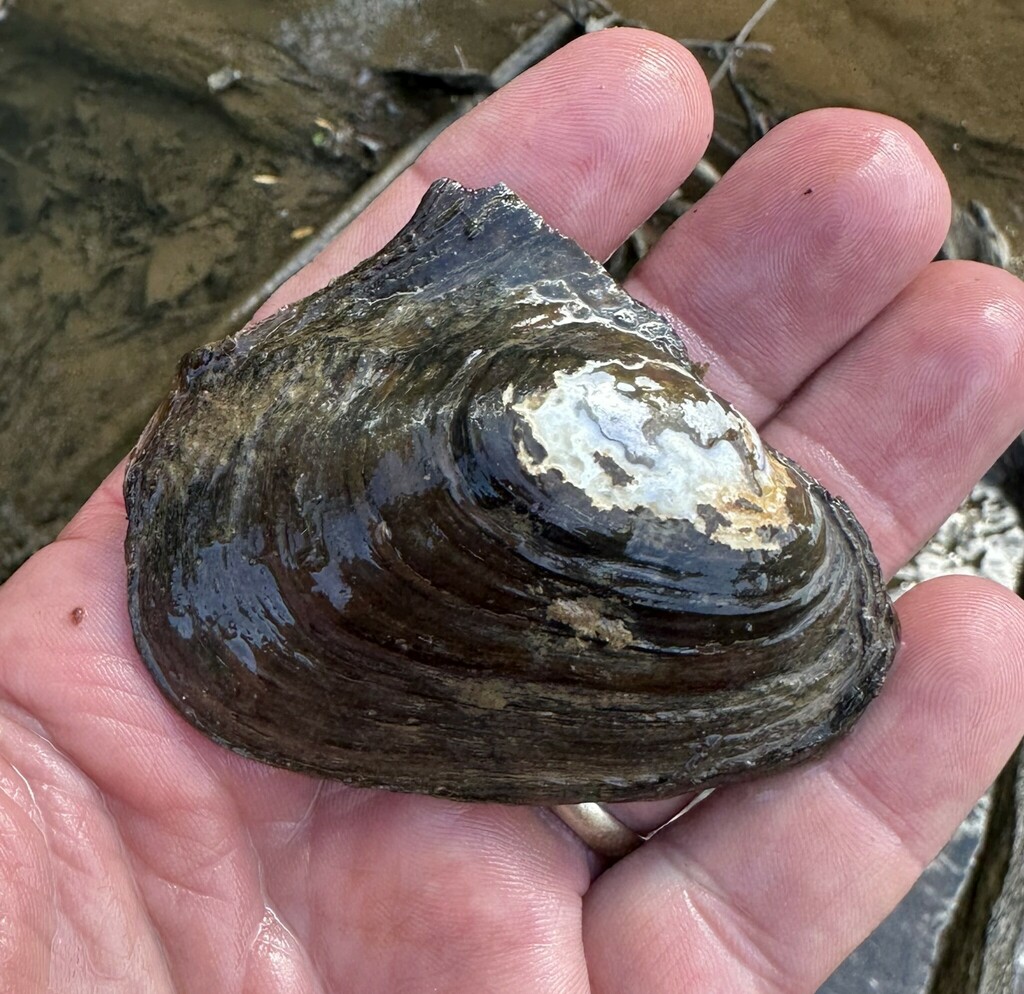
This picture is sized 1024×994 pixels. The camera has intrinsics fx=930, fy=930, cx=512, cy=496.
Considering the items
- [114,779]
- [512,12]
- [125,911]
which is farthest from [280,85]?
[125,911]

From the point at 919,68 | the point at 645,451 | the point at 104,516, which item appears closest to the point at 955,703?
the point at 645,451

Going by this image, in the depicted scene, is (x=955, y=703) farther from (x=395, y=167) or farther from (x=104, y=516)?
(x=395, y=167)

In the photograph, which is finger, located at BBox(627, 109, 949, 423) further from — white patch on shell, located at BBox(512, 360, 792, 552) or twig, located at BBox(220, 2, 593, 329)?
twig, located at BBox(220, 2, 593, 329)

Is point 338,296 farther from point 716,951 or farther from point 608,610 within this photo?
point 716,951

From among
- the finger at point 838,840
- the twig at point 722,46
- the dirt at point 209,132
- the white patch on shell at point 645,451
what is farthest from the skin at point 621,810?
the twig at point 722,46

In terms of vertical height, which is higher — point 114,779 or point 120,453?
point 114,779

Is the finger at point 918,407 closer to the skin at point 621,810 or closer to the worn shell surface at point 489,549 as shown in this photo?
the skin at point 621,810
